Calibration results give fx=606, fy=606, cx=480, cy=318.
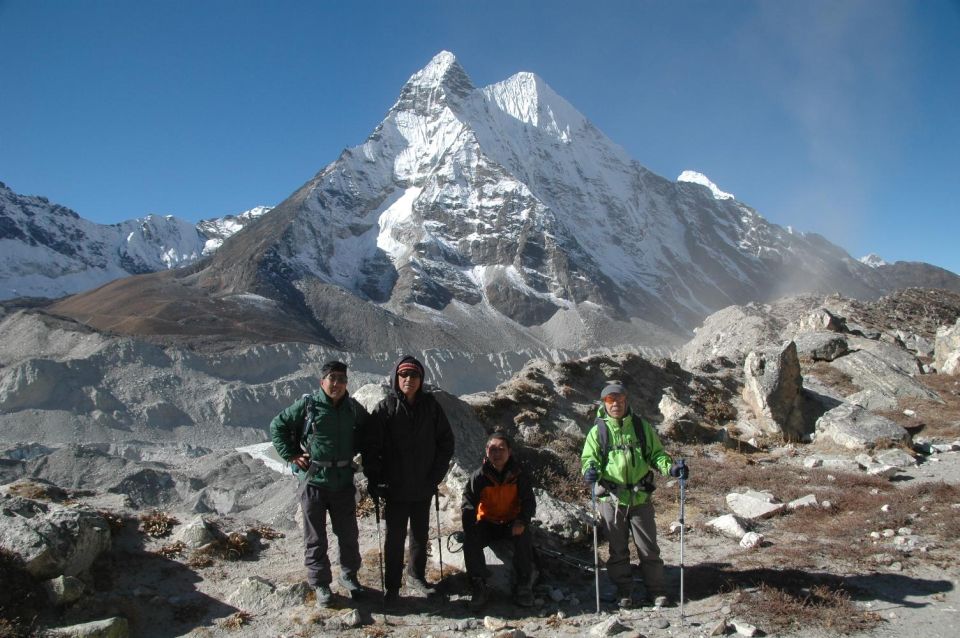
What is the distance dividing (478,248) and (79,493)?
496 feet

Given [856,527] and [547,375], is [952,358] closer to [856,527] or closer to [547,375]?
[547,375]

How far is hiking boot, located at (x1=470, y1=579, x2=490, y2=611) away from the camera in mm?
5699

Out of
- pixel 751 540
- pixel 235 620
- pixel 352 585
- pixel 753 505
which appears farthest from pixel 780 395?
pixel 235 620

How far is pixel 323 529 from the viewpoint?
5.86 meters

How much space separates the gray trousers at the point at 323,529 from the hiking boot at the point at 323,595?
37 millimetres

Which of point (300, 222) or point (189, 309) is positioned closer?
point (189, 309)

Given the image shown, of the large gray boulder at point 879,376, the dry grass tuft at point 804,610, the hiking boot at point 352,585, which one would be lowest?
the dry grass tuft at point 804,610

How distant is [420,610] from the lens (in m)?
5.71

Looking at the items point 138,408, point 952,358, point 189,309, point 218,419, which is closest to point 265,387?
point 218,419

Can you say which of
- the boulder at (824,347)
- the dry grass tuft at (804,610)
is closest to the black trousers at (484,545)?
the dry grass tuft at (804,610)

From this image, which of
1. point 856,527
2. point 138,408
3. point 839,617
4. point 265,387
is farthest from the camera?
point 265,387

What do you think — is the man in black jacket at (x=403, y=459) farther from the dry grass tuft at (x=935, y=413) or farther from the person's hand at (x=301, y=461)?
the dry grass tuft at (x=935, y=413)

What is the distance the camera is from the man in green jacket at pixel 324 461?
5781mm

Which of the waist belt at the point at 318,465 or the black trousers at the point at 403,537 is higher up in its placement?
the waist belt at the point at 318,465
